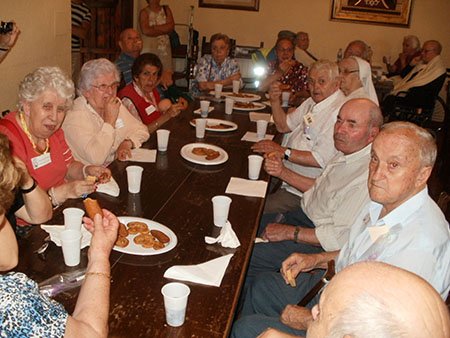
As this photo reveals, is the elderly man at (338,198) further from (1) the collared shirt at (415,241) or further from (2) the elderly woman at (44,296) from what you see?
(2) the elderly woman at (44,296)

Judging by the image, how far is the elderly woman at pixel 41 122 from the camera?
90.8 inches

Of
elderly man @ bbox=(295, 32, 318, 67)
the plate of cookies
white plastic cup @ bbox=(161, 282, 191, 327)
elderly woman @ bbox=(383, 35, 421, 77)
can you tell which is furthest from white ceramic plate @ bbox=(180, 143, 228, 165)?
elderly woman @ bbox=(383, 35, 421, 77)

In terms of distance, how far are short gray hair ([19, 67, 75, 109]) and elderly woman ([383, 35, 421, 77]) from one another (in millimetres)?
6434

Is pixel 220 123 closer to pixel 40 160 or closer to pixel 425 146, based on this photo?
pixel 40 160

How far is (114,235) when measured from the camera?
5.15 ft

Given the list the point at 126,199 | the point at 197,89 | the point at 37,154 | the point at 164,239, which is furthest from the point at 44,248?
the point at 197,89

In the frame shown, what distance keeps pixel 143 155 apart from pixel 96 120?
0.38m

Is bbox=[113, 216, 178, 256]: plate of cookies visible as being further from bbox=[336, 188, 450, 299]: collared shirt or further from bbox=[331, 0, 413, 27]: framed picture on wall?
bbox=[331, 0, 413, 27]: framed picture on wall

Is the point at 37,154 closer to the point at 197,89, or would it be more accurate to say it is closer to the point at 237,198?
the point at 237,198

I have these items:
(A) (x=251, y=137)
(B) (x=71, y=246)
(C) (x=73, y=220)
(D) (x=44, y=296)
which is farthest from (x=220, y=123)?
(D) (x=44, y=296)

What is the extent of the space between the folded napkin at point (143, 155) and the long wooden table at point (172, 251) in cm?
5

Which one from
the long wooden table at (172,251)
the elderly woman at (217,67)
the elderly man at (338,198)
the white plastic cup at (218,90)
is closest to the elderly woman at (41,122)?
the long wooden table at (172,251)

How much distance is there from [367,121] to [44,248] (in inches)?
67.2

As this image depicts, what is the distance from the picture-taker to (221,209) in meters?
2.01
